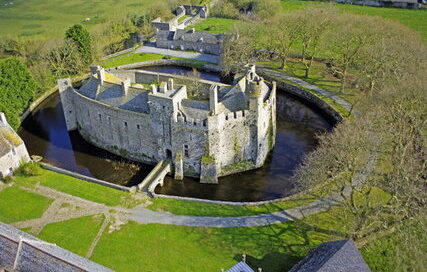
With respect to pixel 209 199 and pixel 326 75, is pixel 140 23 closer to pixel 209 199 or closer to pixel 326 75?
pixel 326 75

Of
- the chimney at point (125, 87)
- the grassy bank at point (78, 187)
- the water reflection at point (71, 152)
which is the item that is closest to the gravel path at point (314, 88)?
the water reflection at point (71, 152)

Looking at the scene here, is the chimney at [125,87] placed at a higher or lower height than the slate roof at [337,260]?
higher

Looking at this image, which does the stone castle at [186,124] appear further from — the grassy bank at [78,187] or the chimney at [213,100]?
the grassy bank at [78,187]

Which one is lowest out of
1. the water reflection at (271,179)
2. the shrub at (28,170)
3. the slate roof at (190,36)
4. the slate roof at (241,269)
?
the water reflection at (271,179)

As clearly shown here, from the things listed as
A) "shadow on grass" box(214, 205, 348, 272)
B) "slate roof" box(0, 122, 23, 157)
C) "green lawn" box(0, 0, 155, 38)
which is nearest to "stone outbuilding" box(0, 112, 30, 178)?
"slate roof" box(0, 122, 23, 157)

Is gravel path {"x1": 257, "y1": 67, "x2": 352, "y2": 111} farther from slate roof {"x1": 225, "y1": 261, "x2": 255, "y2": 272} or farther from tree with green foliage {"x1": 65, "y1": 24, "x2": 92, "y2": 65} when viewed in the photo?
slate roof {"x1": 225, "y1": 261, "x2": 255, "y2": 272}

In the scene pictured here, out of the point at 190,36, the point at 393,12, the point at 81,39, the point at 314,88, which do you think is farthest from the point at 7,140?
the point at 393,12

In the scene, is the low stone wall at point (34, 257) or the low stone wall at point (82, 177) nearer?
the low stone wall at point (34, 257)
